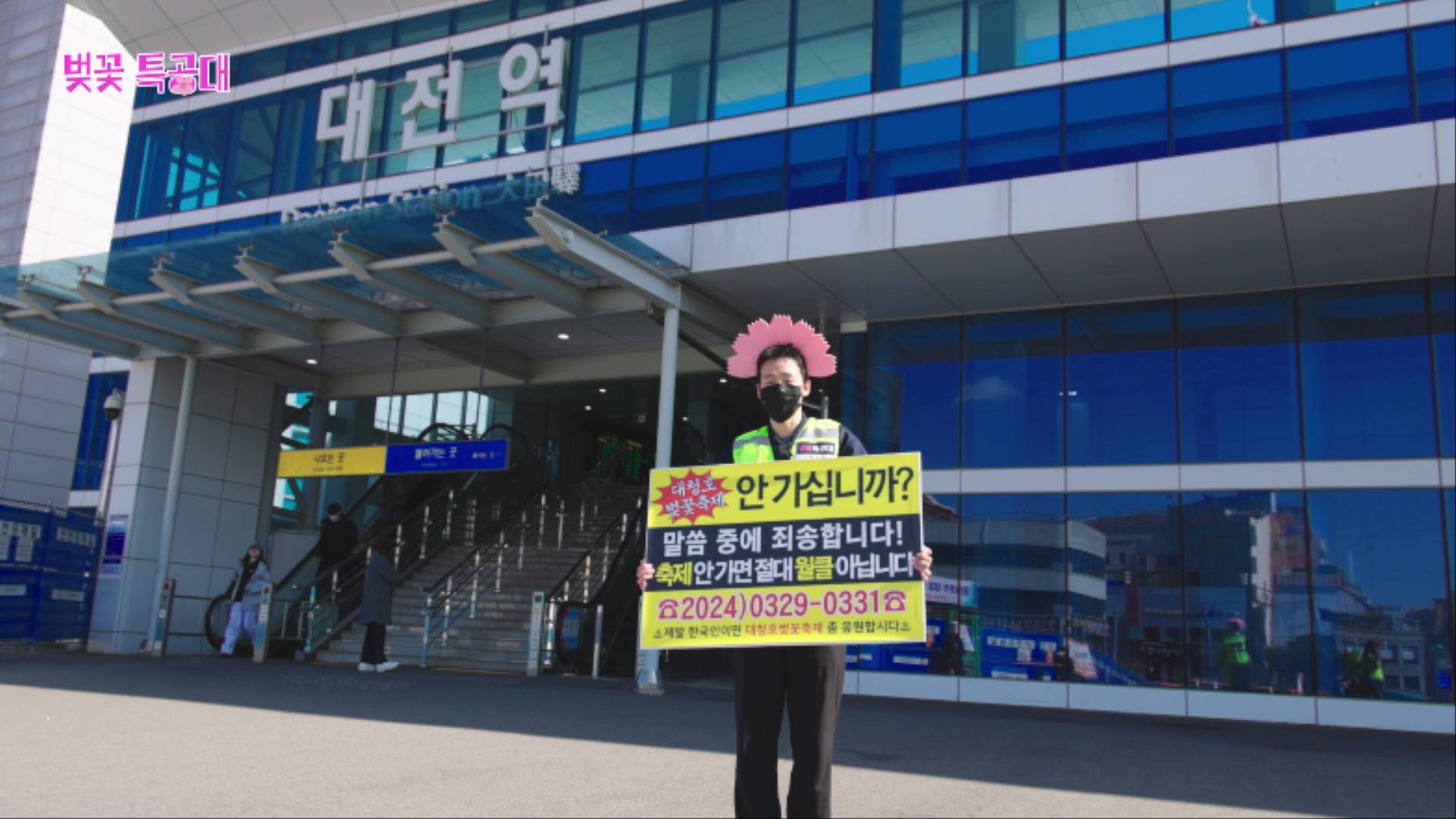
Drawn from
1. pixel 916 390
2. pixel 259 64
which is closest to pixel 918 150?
pixel 916 390

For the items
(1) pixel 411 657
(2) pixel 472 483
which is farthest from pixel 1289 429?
(2) pixel 472 483

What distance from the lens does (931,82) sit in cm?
1470

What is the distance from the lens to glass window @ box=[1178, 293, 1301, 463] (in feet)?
43.4

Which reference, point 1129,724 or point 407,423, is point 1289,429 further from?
point 407,423

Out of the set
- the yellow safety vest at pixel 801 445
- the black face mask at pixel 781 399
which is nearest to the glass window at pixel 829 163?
the yellow safety vest at pixel 801 445

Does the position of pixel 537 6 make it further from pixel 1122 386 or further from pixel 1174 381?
pixel 1174 381

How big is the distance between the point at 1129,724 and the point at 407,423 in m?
14.3

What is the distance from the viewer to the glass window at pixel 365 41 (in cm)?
1878

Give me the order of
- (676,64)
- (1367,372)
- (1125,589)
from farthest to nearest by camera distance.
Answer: (676,64) → (1125,589) → (1367,372)

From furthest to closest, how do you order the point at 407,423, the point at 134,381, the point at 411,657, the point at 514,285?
the point at 407,423 → the point at 134,381 → the point at 411,657 → the point at 514,285

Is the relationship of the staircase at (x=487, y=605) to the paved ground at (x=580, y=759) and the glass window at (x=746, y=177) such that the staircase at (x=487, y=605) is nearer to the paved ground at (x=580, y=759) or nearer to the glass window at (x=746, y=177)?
the paved ground at (x=580, y=759)

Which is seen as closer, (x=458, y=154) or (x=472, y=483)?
(x=458, y=154)

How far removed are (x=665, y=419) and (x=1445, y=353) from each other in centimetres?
864

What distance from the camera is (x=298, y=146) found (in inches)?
760
